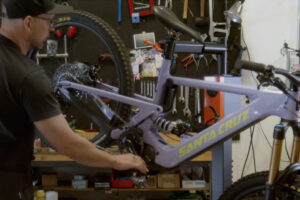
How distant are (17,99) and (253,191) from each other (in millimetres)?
960

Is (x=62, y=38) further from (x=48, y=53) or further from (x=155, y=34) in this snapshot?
(x=155, y=34)

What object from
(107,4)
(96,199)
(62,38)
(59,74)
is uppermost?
(107,4)

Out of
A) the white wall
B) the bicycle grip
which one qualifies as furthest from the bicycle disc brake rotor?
the white wall

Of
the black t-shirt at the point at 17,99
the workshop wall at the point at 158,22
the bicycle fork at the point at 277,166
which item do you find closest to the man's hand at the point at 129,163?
the black t-shirt at the point at 17,99

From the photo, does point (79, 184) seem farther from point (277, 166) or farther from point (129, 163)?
point (277, 166)

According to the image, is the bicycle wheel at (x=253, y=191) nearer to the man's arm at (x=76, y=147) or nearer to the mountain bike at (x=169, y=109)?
the mountain bike at (x=169, y=109)

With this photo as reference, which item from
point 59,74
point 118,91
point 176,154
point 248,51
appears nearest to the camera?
point 176,154

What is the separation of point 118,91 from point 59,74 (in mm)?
399

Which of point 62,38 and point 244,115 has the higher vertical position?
point 62,38

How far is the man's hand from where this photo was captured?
1.31 meters

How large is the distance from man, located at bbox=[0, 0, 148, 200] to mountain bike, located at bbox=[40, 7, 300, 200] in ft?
0.97

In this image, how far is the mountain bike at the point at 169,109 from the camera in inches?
48.8

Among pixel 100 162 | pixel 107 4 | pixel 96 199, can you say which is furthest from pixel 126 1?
pixel 100 162

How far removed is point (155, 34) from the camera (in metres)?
2.88
